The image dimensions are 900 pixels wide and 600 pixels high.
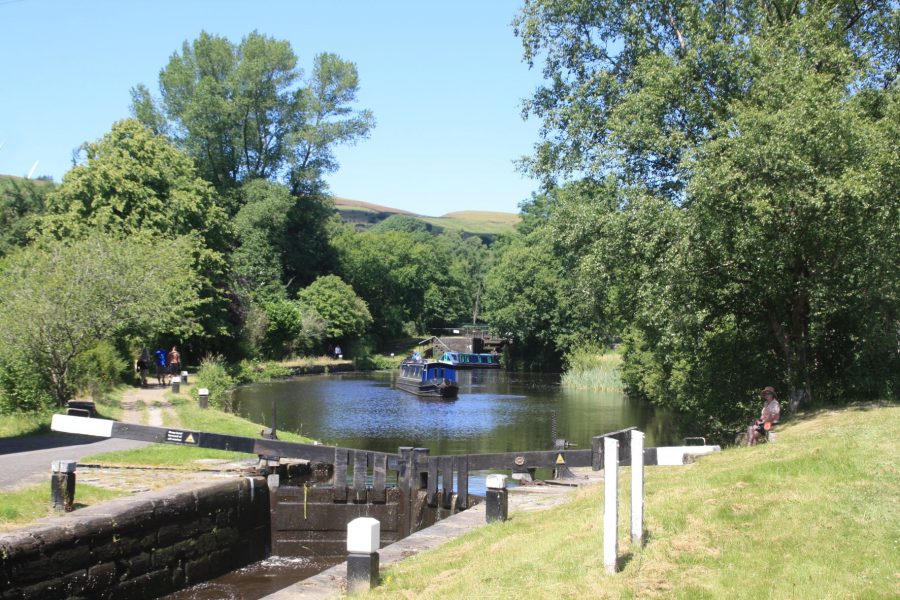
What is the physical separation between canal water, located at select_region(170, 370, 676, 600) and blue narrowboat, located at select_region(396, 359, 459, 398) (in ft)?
2.56

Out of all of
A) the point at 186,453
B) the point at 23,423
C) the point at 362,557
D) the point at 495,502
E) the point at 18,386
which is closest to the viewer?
the point at 362,557

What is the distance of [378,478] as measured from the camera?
1473 centimetres

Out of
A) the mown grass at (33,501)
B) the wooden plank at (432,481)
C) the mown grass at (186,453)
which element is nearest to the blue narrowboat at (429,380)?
the mown grass at (186,453)

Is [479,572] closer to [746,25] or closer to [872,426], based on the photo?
[872,426]

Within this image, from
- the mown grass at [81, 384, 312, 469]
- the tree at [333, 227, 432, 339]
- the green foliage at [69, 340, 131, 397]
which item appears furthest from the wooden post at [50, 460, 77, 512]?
the tree at [333, 227, 432, 339]

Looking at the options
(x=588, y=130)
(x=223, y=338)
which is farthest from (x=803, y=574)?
(x=223, y=338)

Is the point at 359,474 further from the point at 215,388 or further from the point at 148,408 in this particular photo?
the point at 215,388

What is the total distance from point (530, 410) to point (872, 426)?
85.1ft

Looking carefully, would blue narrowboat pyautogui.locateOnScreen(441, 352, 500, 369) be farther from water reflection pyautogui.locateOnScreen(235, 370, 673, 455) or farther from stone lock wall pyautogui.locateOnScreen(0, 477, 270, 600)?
stone lock wall pyautogui.locateOnScreen(0, 477, 270, 600)

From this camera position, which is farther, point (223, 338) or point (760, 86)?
point (223, 338)

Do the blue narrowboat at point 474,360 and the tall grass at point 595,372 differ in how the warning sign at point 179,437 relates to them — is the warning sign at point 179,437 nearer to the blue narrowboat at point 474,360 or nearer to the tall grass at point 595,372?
the tall grass at point 595,372

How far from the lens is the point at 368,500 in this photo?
14812mm

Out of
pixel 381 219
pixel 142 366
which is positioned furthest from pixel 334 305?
pixel 381 219

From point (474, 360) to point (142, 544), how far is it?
6584 cm
